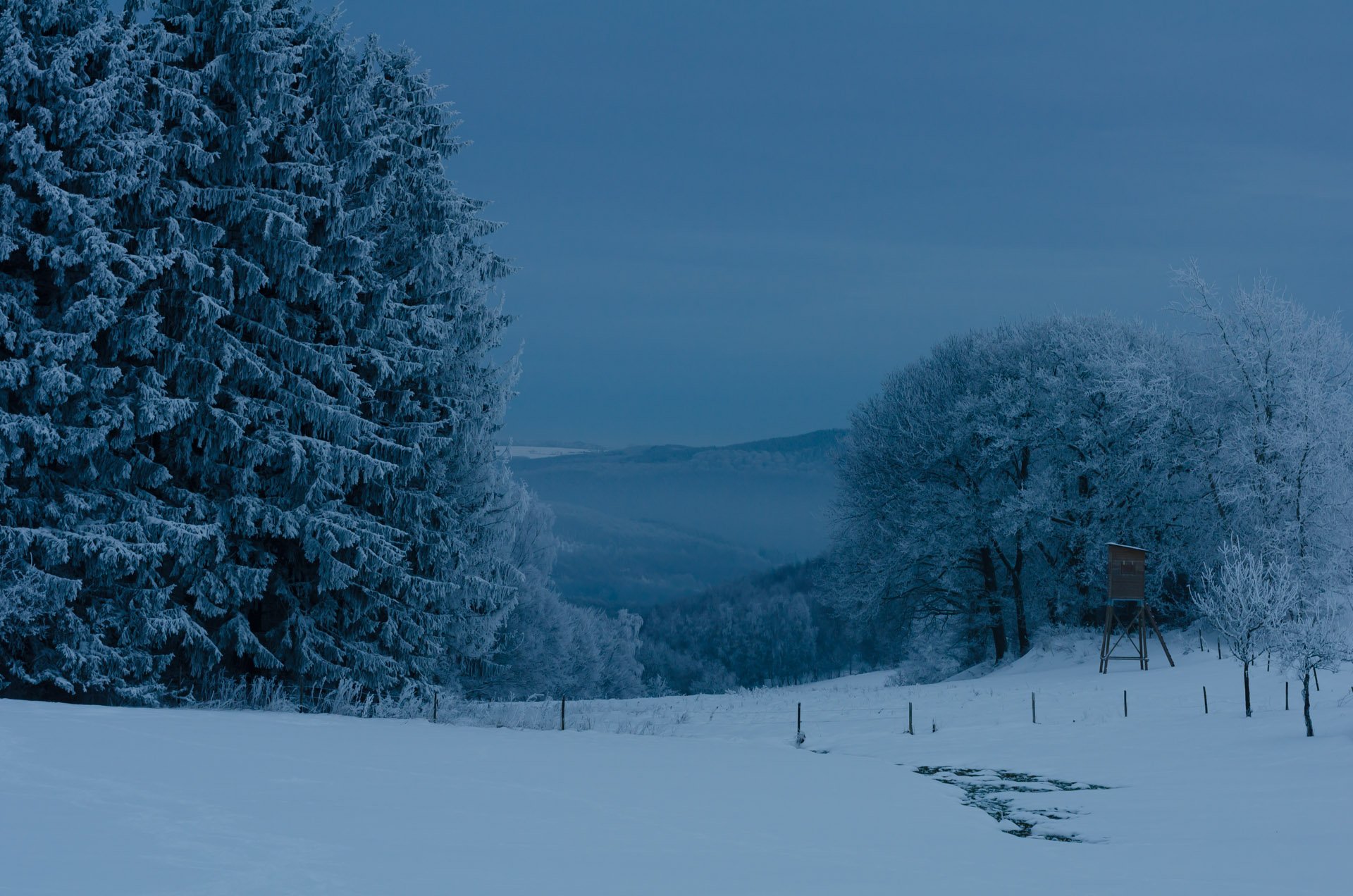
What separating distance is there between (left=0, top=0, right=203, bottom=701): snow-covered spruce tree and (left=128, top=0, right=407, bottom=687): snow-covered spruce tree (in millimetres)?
725

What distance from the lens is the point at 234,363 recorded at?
57.6 ft

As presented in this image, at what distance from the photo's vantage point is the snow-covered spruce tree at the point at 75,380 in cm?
1504

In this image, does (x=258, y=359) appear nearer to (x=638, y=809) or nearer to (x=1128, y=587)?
(x=638, y=809)

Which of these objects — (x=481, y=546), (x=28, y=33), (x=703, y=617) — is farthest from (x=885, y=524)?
(x=703, y=617)

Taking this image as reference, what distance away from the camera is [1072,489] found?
3644 centimetres

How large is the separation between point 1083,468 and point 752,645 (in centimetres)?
5709

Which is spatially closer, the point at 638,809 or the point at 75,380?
the point at 638,809

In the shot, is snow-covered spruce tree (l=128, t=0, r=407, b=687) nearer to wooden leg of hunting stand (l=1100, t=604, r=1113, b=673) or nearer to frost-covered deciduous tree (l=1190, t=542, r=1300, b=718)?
frost-covered deciduous tree (l=1190, t=542, r=1300, b=718)

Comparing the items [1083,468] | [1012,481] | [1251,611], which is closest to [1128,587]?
[1083,468]

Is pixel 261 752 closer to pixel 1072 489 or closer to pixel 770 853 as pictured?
pixel 770 853

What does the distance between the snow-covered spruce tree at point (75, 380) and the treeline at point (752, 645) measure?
60.5m

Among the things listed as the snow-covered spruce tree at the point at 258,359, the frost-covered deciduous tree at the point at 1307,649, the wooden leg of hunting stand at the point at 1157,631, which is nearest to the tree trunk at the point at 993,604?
the wooden leg of hunting stand at the point at 1157,631

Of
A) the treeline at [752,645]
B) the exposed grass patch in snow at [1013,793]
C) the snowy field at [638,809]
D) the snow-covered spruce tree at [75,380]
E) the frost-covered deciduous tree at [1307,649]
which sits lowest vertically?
the treeline at [752,645]

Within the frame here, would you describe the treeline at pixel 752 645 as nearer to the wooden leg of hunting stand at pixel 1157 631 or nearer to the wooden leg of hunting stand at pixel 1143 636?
the wooden leg of hunting stand at pixel 1157 631
